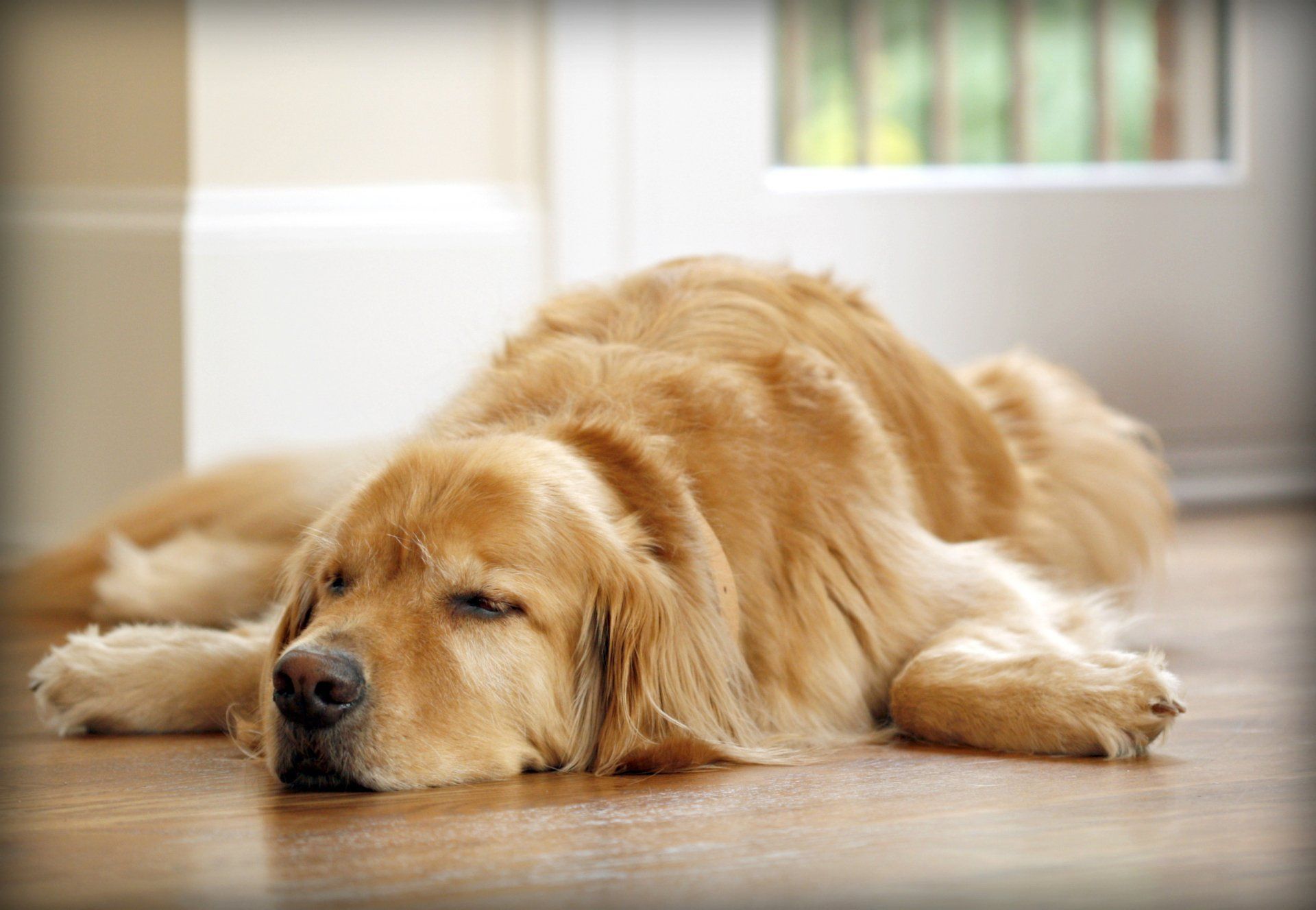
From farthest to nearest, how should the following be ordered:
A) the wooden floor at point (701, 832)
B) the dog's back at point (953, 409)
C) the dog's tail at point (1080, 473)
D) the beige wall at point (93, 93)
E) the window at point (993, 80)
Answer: the window at point (993, 80), the beige wall at point (93, 93), the dog's tail at point (1080, 473), the dog's back at point (953, 409), the wooden floor at point (701, 832)

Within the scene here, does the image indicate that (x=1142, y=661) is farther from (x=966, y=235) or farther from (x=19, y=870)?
(x=966, y=235)

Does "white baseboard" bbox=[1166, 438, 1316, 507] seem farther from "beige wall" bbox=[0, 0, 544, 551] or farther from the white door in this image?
"beige wall" bbox=[0, 0, 544, 551]

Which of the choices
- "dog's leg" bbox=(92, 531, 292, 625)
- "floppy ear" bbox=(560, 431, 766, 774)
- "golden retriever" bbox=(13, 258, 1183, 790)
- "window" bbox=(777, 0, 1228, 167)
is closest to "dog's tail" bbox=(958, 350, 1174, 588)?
"golden retriever" bbox=(13, 258, 1183, 790)

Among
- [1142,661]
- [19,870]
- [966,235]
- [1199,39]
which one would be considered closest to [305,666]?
[19,870]

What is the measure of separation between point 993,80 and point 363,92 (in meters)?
2.46

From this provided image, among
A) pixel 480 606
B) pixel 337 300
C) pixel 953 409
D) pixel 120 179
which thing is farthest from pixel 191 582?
pixel 953 409

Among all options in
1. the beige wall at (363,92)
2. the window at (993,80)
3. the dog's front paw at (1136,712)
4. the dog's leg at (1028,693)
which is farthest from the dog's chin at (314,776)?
the window at (993,80)

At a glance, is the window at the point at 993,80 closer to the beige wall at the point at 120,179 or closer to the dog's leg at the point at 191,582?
the beige wall at the point at 120,179

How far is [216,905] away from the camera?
4.50 ft

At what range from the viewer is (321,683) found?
1.67 metres

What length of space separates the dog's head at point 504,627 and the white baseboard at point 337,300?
1504 millimetres

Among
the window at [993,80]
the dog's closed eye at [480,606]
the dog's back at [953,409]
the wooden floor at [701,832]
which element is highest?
the window at [993,80]

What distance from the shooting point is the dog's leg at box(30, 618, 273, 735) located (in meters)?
2.09

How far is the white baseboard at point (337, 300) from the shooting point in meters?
3.51
